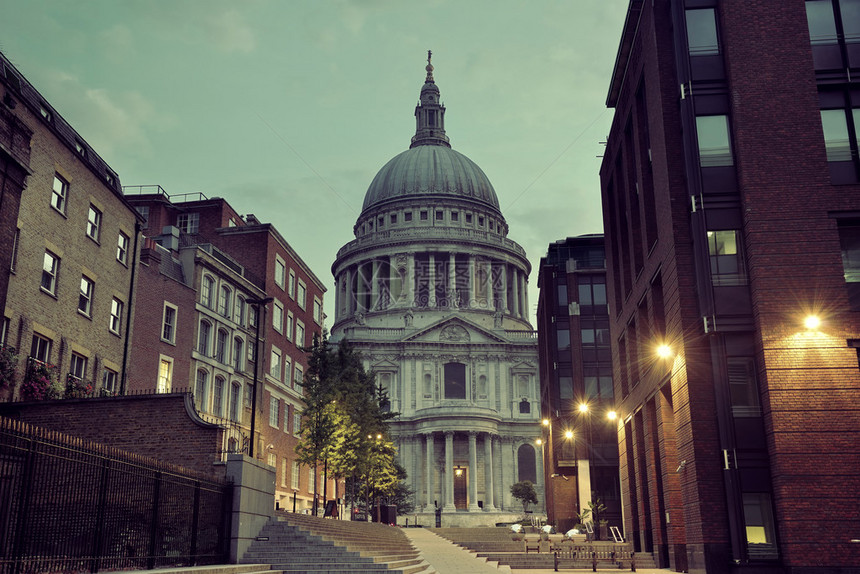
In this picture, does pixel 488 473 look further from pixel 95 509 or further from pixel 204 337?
pixel 95 509

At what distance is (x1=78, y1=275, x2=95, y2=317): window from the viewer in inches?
1312

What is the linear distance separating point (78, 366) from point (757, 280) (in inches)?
974

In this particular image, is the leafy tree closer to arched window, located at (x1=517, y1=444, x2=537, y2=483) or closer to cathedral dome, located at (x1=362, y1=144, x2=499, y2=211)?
arched window, located at (x1=517, y1=444, x2=537, y2=483)

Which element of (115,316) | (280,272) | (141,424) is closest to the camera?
(141,424)

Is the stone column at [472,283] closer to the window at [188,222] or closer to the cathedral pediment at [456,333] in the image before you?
the cathedral pediment at [456,333]

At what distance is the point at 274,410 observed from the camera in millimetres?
54719

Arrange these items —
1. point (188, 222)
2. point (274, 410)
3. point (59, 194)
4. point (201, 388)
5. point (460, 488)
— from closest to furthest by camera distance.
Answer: point (59, 194)
point (201, 388)
point (274, 410)
point (188, 222)
point (460, 488)

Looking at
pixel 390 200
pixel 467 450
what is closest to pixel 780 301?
pixel 467 450

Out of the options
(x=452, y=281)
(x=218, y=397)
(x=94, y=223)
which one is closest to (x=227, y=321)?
(x=218, y=397)

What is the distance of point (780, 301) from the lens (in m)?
25.8

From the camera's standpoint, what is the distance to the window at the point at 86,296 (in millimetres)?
33312

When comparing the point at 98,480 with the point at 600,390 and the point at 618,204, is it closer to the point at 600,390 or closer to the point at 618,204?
the point at 618,204

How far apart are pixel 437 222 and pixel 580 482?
8249 centimetres

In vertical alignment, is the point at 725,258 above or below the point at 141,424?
above
